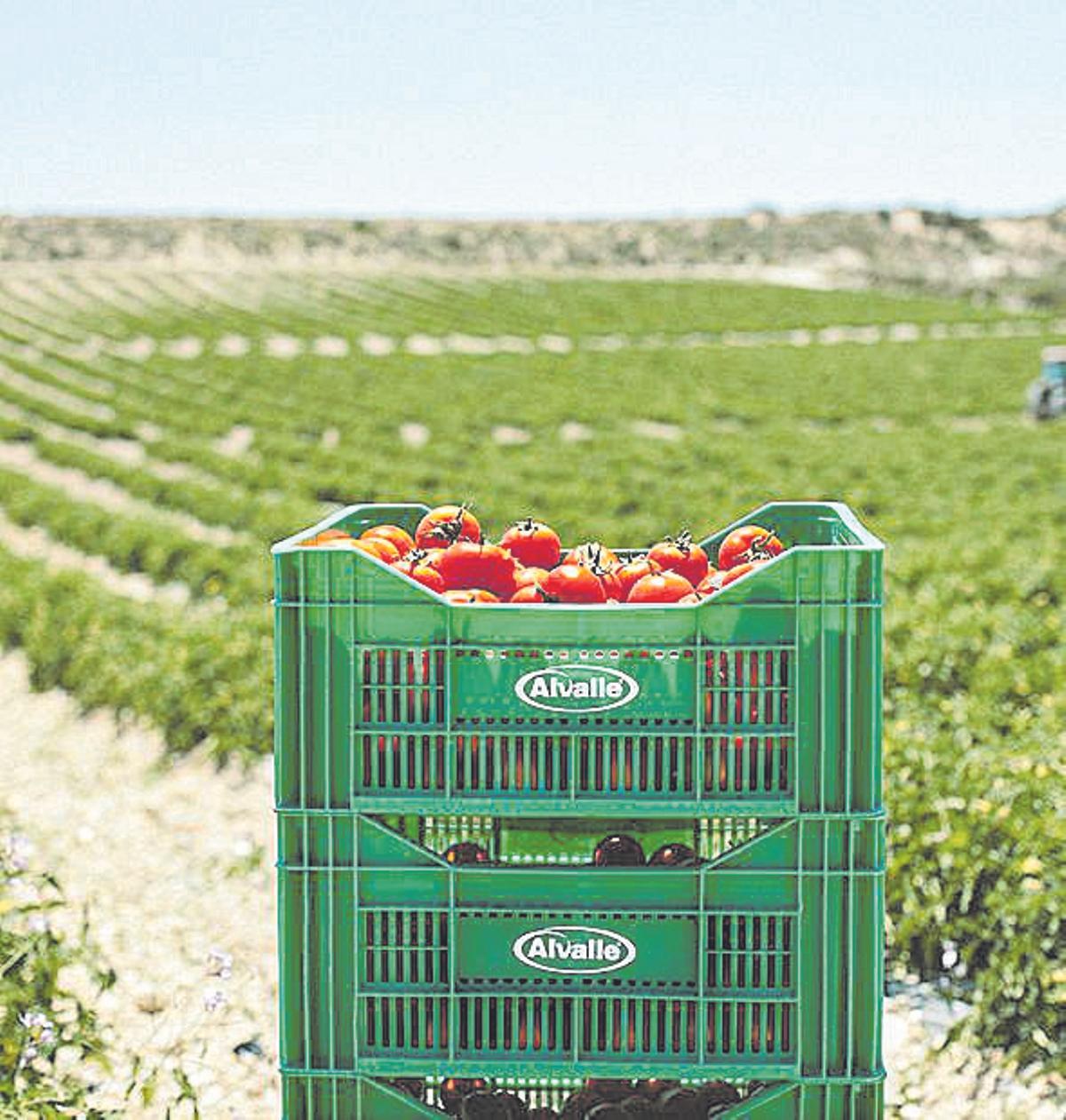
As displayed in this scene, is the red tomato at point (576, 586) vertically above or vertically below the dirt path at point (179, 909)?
above

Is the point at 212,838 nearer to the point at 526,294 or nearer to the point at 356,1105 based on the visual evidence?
the point at 356,1105

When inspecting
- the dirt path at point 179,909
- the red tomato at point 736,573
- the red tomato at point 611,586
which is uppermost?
the red tomato at point 736,573

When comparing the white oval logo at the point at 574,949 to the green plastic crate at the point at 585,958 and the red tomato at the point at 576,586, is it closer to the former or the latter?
the green plastic crate at the point at 585,958

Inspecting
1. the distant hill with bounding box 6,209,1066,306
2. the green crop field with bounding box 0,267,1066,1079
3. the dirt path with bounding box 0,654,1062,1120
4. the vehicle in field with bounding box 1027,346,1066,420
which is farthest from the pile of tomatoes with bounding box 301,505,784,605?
the distant hill with bounding box 6,209,1066,306

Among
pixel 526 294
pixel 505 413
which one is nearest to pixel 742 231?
pixel 526 294

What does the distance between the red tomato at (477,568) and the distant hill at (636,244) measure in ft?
285

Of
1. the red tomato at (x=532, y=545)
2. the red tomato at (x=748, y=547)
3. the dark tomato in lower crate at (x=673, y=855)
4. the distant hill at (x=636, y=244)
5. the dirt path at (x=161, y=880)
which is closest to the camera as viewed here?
the dark tomato in lower crate at (x=673, y=855)

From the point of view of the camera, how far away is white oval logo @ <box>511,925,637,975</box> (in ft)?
8.82

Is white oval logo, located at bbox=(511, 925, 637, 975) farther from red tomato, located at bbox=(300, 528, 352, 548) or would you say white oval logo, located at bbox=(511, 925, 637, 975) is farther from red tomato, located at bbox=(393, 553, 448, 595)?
red tomato, located at bbox=(300, 528, 352, 548)

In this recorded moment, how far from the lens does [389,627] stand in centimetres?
266

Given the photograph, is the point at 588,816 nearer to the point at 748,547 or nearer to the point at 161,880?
the point at 748,547

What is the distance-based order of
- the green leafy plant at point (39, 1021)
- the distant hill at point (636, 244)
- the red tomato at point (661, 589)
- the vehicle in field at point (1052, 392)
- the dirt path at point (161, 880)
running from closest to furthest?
the red tomato at point (661, 589), the green leafy plant at point (39, 1021), the dirt path at point (161, 880), the vehicle in field at point (1052, 392), the distant hill at point (636, 244)

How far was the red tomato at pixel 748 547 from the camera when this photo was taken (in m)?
3.21

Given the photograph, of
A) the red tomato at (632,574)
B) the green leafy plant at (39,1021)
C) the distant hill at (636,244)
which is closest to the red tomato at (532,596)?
the red tomato at (632,574)
